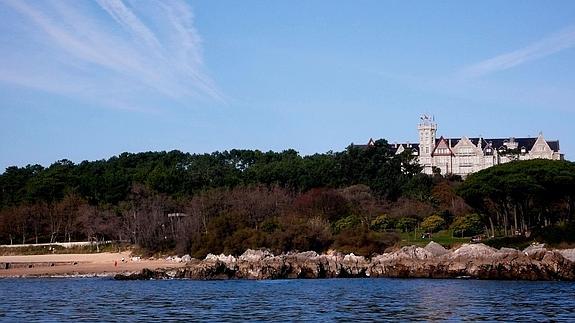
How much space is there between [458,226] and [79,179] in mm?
43754

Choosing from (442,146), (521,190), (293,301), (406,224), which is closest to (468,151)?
(442,146)

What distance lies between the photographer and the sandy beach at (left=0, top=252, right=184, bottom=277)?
59.7 meters

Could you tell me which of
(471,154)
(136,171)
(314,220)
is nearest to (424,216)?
(314,220)

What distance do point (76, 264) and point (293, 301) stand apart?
114 feet

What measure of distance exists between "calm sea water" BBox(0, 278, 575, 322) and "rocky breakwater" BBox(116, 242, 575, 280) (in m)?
2.56

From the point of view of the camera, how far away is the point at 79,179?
9112 cm

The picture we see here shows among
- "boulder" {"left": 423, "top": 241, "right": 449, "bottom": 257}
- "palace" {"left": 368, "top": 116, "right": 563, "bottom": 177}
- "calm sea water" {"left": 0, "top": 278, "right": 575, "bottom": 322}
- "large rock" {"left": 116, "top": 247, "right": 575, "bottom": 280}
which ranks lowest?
"calm sea water" {"left": 0, "top": 278, "right": 575, "bottom": 322}

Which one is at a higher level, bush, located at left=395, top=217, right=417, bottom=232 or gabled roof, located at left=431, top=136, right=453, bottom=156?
gabled roof, located at left=431, top=136, right=453, bottom=156

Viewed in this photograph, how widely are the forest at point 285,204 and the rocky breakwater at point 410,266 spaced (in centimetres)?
636

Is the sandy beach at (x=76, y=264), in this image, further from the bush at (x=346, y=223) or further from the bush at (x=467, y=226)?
the bush at (x=467, y=226)

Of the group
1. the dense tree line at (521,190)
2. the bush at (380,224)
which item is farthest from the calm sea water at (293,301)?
the bush at (380,224)

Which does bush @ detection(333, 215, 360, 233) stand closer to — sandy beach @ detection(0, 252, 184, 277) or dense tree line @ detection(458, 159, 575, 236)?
dense tree line @ detection(458, 159, 575, 236)

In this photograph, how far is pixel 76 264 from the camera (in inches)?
2571

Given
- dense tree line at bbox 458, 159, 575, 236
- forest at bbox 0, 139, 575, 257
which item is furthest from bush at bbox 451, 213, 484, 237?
dense tree line at bbox 458, 159, 575, 236
